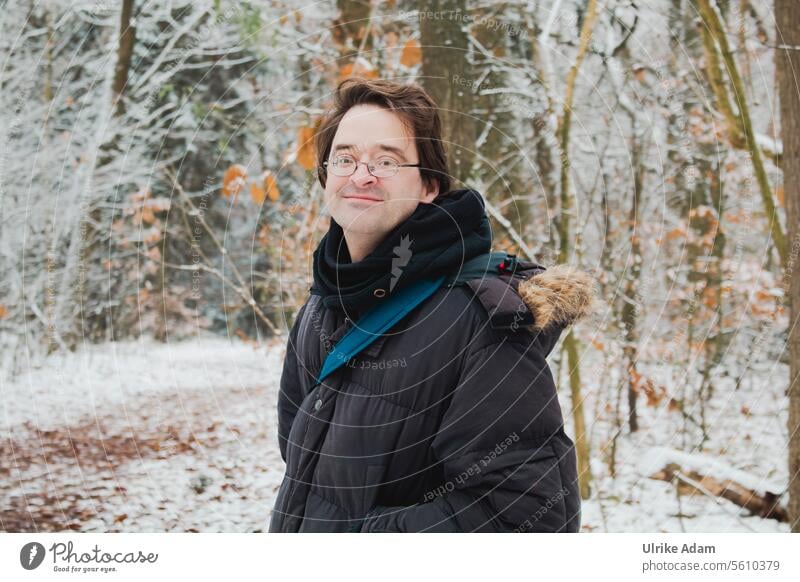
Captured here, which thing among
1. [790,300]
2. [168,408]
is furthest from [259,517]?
[790,300]

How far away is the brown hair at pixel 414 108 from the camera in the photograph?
1118mm

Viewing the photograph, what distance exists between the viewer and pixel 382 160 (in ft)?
3.70

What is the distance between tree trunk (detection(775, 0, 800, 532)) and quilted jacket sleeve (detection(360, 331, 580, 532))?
57.4 inches

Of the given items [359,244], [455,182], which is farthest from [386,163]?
[455,182]

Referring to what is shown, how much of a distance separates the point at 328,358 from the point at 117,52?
99.4 inches

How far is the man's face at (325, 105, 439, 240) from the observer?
3.59ft

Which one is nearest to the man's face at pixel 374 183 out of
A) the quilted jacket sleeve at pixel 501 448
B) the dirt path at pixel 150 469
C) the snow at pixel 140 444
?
the quilted jacket sleeve at pixel 501 448

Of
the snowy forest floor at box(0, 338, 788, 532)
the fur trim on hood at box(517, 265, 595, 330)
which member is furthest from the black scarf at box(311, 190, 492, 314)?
the snowy forest floor at box(0, 338, 788, 532)

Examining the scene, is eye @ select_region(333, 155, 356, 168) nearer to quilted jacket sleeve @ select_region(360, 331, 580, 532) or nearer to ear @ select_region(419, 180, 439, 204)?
ear @ select_region(419, 180, 439, 204)

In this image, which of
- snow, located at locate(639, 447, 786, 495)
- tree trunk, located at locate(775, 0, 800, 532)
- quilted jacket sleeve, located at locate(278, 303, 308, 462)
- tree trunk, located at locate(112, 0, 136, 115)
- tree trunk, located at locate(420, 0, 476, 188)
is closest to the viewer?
quilted jacket sleeve, located at locate(278, 303, 308, 462)

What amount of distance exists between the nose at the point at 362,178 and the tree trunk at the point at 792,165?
1592mm

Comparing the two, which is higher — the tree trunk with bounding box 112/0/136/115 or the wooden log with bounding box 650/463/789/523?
the tree trunk with bounding box 112/0/136/115

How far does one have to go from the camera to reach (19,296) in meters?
3.37

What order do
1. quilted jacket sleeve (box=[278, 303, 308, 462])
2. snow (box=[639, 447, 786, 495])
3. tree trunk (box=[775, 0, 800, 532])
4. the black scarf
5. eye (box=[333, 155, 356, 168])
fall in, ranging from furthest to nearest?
snow (box=[639, 447, 786, 495]) → tree trunk (box=[775, 0, 800, 532]) → quilted jacket sleeve (box=[278, 303, 308, 462]) → eye (box=[333, 155, 356, 168]) → the black scarf
